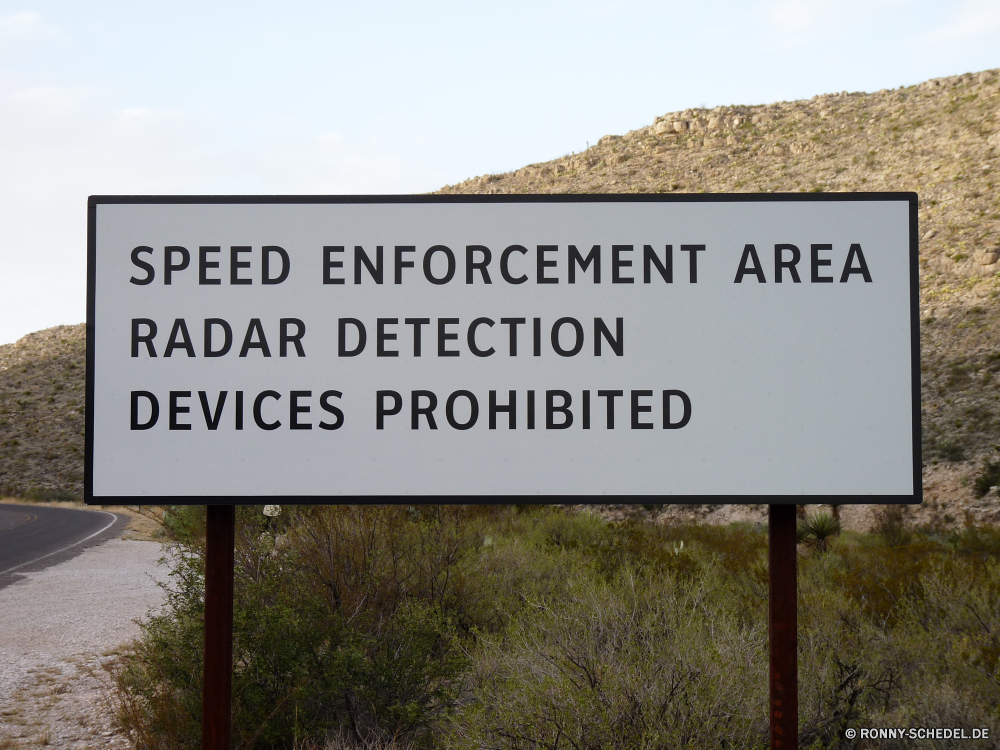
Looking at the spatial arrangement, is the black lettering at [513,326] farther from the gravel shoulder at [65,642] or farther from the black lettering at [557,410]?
the gravel shoulder at [65,642]

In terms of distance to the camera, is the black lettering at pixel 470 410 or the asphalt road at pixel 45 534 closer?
the black lettering at pixel 470 410

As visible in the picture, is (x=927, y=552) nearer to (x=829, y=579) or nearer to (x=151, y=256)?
(x=829, y=579)

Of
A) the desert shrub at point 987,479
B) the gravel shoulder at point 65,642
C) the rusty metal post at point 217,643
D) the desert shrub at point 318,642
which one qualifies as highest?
the rusty metal post at point 217,643

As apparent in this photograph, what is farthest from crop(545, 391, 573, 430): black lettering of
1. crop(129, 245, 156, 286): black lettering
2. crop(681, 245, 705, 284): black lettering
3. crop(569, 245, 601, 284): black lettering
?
crop(129, 245, 156, 286): black lettering

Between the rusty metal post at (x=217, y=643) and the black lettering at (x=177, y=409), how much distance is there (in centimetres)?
41

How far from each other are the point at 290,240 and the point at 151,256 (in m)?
0.64

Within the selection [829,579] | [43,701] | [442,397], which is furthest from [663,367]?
[43,701]

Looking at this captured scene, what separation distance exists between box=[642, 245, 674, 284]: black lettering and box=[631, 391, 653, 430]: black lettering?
52 cm

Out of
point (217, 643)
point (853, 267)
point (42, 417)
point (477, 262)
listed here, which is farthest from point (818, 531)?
point (42, 417)

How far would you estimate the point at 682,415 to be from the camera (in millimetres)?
3115

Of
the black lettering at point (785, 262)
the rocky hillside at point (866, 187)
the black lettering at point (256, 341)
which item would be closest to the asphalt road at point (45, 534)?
the black lettering at point (256, 341)

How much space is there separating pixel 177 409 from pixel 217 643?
3.52 feet

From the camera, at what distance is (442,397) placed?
10.4 ft

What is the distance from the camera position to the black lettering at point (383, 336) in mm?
3164
